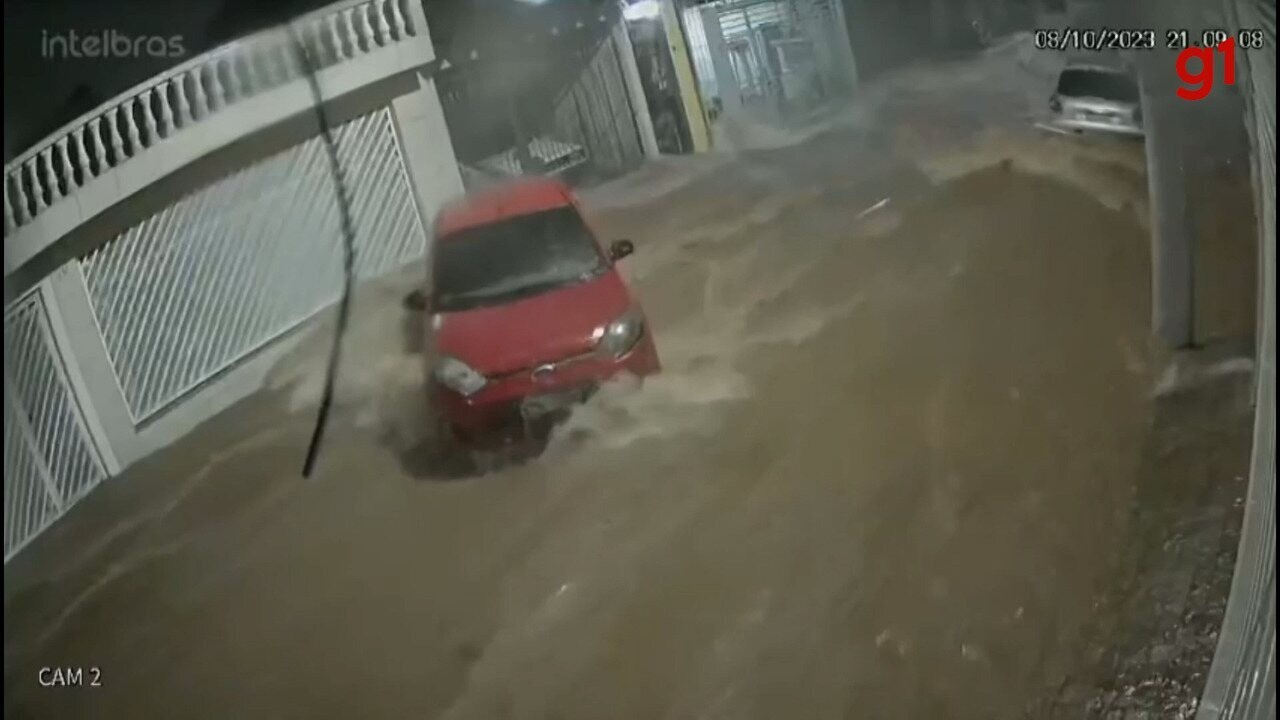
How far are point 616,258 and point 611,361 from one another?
0.23ft

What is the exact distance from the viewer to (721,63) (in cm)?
76

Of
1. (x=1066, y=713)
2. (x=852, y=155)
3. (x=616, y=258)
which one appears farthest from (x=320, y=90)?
(x=1066, y=713)

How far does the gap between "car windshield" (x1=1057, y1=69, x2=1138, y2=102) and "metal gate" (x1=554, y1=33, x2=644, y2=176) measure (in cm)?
31

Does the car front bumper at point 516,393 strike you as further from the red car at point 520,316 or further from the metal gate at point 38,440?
the metal gate at point 38,440

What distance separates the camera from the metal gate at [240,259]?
2.43 ft

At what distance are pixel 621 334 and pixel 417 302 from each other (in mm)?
134

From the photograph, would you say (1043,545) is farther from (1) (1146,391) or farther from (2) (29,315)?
(2) (29,315)

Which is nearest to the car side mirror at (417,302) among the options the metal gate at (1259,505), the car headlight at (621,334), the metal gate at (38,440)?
the car headlight at (621,334)

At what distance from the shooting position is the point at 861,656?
2.63 ft

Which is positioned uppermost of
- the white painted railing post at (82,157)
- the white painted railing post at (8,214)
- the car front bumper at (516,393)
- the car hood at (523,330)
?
the white painted railing post at (82,157)

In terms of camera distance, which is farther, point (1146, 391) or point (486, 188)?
point (1146, 391)

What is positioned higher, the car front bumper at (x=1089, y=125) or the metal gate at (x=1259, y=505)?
the car front bumper at (x=1089, y=125)

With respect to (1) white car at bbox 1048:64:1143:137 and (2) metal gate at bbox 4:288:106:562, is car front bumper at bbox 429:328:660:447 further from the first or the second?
(1) white car at bbox 1048:64:1143:137

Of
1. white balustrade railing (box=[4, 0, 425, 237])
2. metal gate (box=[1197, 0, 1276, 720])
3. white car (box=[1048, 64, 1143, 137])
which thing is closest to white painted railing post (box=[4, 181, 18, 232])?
white balustrade railing (box=[4, 0, 425, 237])
